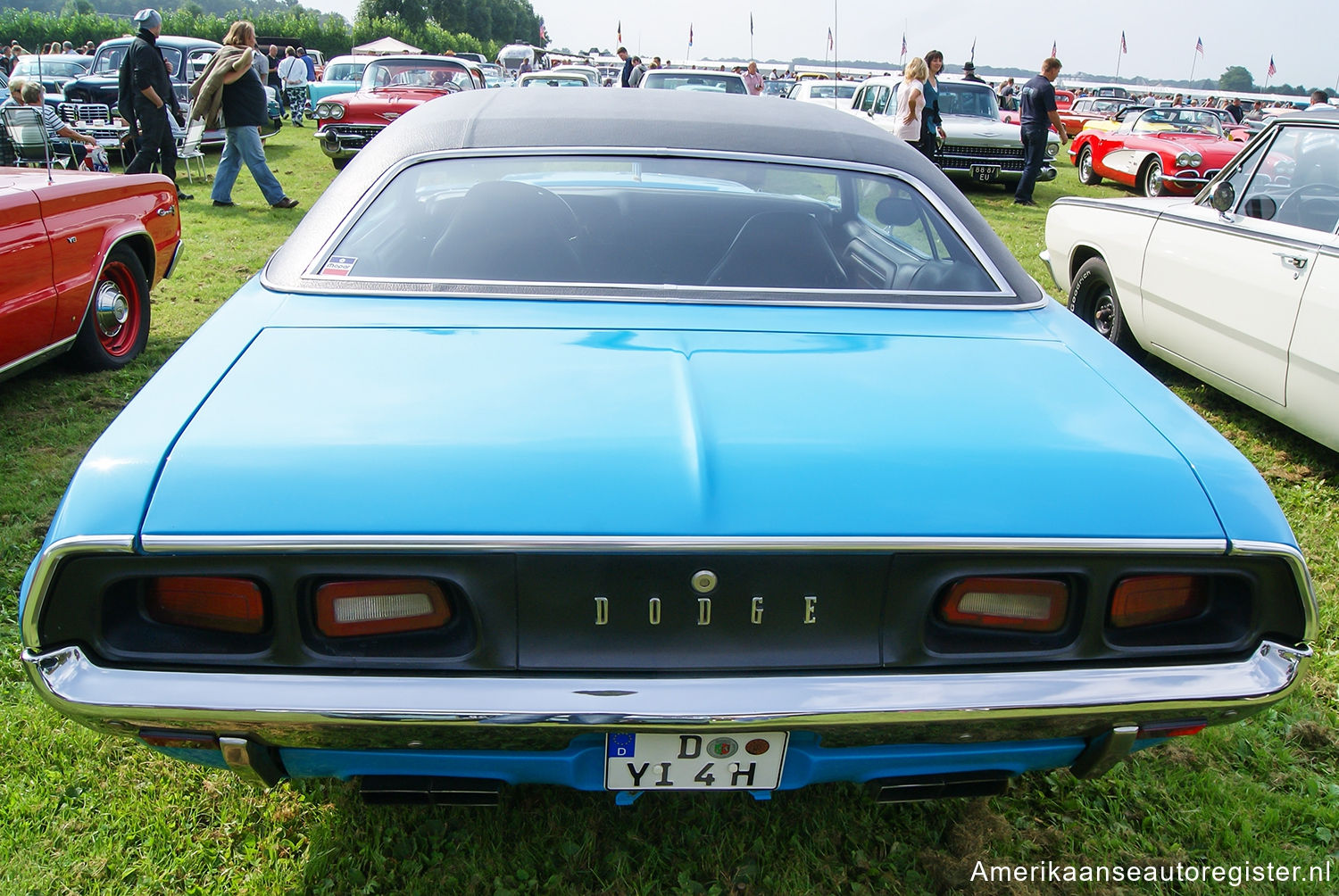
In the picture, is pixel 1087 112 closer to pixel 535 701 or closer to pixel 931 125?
pixel 931 125

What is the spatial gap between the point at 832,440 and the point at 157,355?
4591mm

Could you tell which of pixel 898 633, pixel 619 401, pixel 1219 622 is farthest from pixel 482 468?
pixel 1219 622

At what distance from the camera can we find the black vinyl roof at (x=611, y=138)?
2.30 meters

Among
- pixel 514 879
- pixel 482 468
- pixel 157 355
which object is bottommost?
pixel 514 879

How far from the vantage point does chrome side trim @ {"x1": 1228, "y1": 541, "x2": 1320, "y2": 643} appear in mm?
1482

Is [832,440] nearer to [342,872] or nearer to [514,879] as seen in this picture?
[514,879]

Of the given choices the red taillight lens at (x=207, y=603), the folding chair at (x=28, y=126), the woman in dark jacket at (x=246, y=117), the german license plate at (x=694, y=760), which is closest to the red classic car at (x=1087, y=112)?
the woman in dark jacket at (x=246, y=117)

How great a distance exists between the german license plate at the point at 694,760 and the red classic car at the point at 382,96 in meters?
9.20

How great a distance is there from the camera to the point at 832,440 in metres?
1.52

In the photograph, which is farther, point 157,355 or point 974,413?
point 157,355

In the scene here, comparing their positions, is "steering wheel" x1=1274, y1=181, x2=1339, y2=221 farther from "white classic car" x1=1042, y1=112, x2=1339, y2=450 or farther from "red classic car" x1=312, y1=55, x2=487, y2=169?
"red classic car" x1=312, y1=55, x2=487, y2=169

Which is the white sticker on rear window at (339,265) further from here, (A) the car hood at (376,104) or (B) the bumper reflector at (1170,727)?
(A) the car hood at (376,104)

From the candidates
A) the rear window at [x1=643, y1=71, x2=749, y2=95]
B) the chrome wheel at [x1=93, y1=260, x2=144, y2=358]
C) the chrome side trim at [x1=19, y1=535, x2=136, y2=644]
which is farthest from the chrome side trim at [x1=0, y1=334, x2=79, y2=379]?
the rear window at [x1=643, y1=71, x2=749, y2=95]

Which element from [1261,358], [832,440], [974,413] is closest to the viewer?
[832,440]
